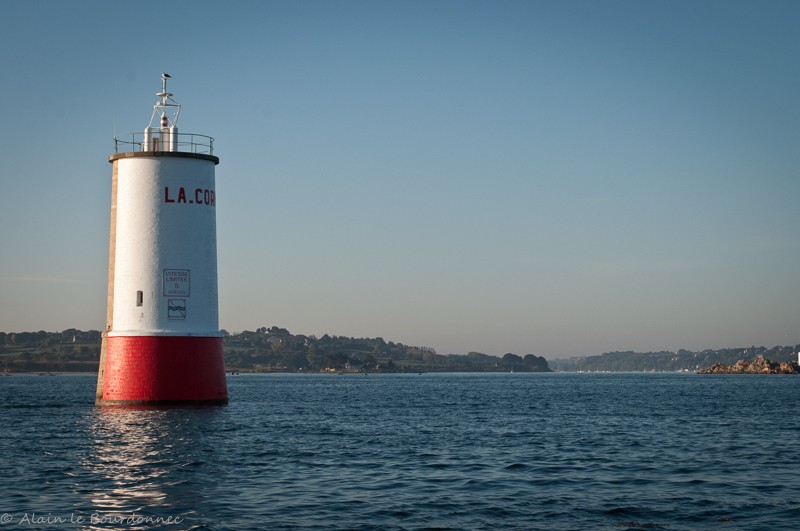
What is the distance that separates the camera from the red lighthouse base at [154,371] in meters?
46.0

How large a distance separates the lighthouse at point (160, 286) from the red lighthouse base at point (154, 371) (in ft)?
0.16

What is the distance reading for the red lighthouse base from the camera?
46031 millimetres

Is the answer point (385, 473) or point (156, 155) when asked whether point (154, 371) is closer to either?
point (156, 155)

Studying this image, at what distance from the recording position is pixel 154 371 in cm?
4616

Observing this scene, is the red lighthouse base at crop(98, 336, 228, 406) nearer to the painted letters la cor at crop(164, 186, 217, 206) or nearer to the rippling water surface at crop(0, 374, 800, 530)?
the rippling water surface at crop(0, 374, 800, 530)

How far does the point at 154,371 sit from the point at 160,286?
4126 mm

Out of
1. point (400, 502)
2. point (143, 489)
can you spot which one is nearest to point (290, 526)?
point (400, 502)

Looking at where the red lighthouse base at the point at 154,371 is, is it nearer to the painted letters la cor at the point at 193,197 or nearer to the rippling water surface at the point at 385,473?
the rippling water surface at the point at 385,473

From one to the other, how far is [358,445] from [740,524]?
1716 cm

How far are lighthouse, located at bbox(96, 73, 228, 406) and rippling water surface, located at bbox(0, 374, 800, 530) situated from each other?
58.2 inches

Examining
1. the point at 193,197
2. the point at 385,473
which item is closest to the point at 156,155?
the point at 193,197

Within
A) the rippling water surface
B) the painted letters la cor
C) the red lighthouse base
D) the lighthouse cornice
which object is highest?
the lighthouse cornice

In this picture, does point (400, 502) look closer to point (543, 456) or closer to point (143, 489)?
point (143, 489)

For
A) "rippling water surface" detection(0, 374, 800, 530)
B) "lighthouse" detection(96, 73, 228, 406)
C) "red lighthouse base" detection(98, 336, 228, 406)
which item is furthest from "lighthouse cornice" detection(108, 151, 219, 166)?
"rippling water surface" detection(0, 374, 800, 530)
